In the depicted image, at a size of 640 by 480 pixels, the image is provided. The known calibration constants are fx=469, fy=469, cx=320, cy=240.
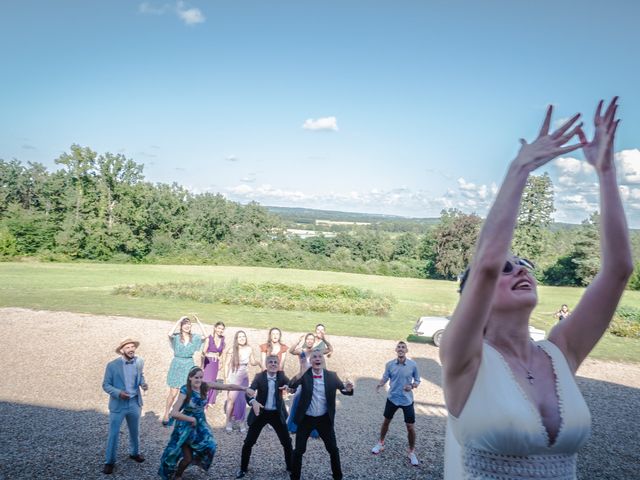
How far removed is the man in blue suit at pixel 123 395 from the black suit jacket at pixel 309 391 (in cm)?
255

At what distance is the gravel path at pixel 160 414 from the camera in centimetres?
779

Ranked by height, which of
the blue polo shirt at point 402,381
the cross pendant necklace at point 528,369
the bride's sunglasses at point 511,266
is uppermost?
the bride's sunglasses at point 511,266

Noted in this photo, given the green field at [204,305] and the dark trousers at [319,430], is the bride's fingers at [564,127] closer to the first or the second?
the dark trousers at [319,430]

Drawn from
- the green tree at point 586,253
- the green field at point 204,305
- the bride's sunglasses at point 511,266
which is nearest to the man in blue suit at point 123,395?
the bride's sunglasses at point 511,266

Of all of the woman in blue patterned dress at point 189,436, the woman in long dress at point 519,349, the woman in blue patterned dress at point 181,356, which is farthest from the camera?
the woman in blue patterned dress at point 181,356

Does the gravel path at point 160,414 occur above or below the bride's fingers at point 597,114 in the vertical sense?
below

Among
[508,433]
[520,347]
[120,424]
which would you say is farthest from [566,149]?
[120,424]

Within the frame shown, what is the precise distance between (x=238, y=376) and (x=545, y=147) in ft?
29.3

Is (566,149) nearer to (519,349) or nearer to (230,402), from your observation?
(519,349)

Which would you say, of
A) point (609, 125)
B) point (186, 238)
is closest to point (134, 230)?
point (186, 238)

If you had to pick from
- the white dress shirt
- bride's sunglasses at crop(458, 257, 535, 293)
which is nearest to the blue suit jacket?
the white dress shirt

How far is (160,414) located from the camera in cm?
1012

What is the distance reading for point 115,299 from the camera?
24.0m

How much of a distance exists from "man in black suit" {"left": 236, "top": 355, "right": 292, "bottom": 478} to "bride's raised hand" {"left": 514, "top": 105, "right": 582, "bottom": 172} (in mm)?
6629
